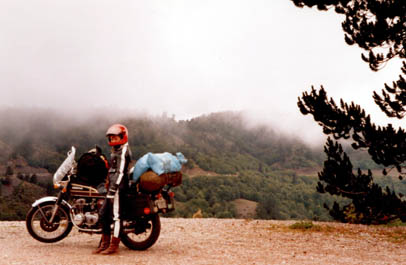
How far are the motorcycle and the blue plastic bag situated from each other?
393 millimetres

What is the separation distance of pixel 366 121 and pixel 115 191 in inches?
262

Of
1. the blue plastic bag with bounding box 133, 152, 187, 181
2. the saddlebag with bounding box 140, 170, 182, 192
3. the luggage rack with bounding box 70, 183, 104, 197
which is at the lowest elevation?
the luggage rack with bounding box 70, 183, 104, 197

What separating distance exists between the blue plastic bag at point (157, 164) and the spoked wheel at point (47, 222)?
176 centimetres

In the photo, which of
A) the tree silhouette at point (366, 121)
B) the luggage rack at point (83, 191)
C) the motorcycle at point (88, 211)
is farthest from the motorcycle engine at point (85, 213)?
the tree silhouette at point (366, 121)

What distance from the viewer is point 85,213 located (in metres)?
7.91

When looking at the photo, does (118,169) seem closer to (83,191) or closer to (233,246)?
(83,191)

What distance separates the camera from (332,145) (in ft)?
35.3

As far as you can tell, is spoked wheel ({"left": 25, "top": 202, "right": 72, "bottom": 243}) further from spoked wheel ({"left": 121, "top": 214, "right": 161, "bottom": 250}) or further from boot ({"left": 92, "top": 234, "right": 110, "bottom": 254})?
spoked wheel ({"left": 121, "top": 214, "right": 161, "bottom": 250})

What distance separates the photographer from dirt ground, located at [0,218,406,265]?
734cm

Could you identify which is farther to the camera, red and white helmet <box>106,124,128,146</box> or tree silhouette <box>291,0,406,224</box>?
tree silhouette <box>291,0,406,224</box>

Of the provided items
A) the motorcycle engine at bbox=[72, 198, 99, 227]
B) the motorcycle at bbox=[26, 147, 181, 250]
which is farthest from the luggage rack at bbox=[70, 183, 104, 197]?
the motorcycle engine at bbox=[72, 198, 99, 227]

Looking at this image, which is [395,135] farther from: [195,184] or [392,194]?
[195,184]

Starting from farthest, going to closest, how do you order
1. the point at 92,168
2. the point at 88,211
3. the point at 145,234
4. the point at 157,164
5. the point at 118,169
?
the point at 145,234, the point at 88,211, the point at 92,168, the point at 118,169, the point at 157,164

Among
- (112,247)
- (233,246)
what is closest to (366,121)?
(233,246)
